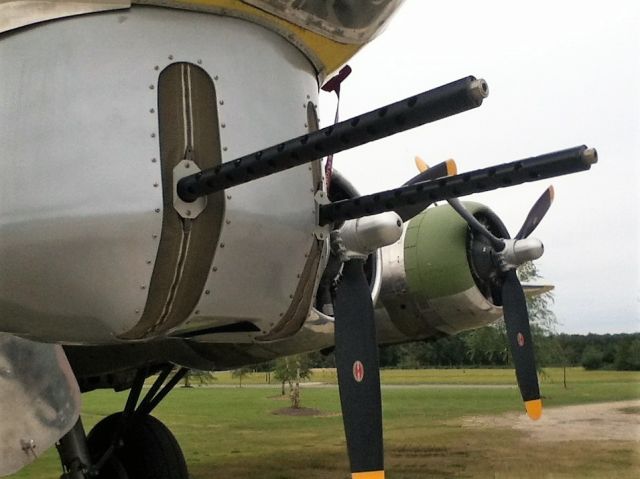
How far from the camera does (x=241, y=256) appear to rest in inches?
115

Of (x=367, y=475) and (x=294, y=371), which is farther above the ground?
(x=294, y=371)

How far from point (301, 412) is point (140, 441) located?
12784 mm

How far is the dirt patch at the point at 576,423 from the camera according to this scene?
11828mm

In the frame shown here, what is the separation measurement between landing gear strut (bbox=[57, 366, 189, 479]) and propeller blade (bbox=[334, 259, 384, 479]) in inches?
99.4

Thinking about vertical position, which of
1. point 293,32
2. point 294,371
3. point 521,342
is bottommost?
point 521,342

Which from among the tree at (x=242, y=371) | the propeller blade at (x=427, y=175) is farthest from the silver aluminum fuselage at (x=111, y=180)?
the tree at (x=242, y=371)

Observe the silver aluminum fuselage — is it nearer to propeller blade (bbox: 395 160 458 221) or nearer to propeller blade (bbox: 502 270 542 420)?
propeller blade (bbox: 395 160 458 221)

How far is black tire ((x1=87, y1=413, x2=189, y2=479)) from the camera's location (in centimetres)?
567

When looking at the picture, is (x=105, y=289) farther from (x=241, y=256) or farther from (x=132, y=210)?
(x=241, y=256)

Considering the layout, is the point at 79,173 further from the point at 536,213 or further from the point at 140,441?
the point at 536,213

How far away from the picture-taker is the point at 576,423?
45.9ft

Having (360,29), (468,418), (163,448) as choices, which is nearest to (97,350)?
(163,448)

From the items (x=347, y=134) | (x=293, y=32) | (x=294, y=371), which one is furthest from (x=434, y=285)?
(x=294, y=371)

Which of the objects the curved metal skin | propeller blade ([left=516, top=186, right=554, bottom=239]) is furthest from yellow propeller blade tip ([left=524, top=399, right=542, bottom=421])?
the curved metal skin
